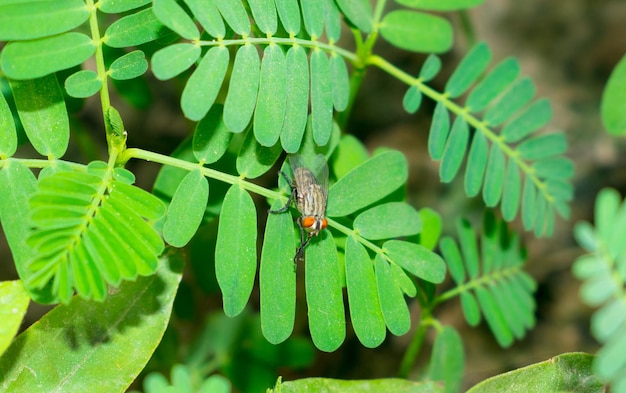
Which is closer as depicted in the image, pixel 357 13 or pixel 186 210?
pixel 186 210

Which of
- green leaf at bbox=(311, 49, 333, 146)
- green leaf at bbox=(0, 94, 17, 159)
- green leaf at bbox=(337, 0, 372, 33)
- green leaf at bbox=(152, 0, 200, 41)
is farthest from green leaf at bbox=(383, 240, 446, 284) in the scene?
green leaf at bbox=(0, 94, 17, 159)

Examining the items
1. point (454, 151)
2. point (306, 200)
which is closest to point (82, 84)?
point (306, 200)

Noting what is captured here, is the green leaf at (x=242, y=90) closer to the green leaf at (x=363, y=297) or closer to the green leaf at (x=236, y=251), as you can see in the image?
the green leaf at (x=236, y=251)

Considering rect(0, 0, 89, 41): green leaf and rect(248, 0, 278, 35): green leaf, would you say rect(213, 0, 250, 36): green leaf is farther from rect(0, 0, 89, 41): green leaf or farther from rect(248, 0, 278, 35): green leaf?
rect(0, 0, 89, 41): green leaf

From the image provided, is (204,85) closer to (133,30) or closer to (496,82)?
(133,30)

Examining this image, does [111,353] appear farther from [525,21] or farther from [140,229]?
[525,21]

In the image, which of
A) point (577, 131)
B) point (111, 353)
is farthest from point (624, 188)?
point (111, 353)
